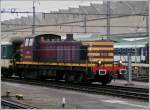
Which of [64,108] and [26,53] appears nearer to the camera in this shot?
[64,108]

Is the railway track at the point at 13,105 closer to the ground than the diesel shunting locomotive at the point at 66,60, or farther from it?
closer to the ground

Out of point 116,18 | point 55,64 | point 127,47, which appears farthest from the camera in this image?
point 116,18

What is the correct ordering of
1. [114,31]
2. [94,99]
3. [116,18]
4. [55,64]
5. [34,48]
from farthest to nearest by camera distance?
[114,31] → [116,18] → [34,48] → [55,64] → [94,99]

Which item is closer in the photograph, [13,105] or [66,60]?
[13,105]

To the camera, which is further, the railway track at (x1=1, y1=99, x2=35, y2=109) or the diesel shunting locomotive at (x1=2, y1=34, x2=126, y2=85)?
the diesel shunting locomotive at (x1=2, y1=34, x2=126, y2=85)

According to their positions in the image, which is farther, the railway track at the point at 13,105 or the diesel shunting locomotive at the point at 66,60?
the diesel shunting locomotive at the point at 66,60

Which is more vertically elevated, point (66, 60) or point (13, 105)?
point (66, 60)

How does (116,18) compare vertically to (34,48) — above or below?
above

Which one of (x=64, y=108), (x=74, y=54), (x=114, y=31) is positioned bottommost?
(x=64, y=108)

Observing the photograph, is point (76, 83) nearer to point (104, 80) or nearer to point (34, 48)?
point (104, 80)

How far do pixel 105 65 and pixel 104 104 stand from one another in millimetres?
7224

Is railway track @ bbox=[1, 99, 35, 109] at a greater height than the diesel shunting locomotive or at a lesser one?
lesser

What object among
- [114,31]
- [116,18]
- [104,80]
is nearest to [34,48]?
[104,80]

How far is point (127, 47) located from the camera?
99.5 ft
